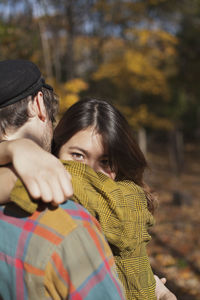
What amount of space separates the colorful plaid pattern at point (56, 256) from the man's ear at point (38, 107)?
0.40m

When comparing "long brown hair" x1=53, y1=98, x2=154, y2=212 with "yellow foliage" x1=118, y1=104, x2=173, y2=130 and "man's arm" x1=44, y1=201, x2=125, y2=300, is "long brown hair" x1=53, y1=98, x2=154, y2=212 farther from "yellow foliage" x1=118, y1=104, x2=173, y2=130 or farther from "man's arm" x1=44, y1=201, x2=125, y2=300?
"yellow foliage" x1=118, y1=104, x2=173, y2=130

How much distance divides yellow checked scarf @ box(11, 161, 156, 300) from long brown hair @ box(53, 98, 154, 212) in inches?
12.4

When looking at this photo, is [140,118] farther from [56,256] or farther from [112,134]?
[56,256]

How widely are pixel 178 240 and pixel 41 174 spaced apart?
7.08 metres

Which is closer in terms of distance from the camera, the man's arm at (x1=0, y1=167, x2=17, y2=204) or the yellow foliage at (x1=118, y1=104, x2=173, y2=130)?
the man's arm at (x1=0, y1=167, x2=17, y2=204)

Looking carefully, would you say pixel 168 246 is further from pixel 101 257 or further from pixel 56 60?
pixel 56 60

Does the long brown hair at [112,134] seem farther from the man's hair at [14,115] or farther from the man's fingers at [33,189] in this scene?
the man's fingers at [33,189]

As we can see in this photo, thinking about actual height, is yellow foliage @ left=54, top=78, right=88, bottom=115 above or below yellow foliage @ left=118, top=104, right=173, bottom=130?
above

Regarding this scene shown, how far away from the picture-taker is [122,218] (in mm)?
1287

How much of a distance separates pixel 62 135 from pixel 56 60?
1342 cm

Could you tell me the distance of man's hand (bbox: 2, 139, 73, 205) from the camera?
0.87 metres

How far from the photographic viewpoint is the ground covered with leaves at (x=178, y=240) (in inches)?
205

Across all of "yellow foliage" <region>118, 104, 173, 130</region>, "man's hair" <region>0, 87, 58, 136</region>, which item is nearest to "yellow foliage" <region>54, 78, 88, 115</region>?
"yellow foliage" <region>118, 104, 173, 130</region>

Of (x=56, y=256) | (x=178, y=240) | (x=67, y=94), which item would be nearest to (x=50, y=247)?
(x=56, y=256)
